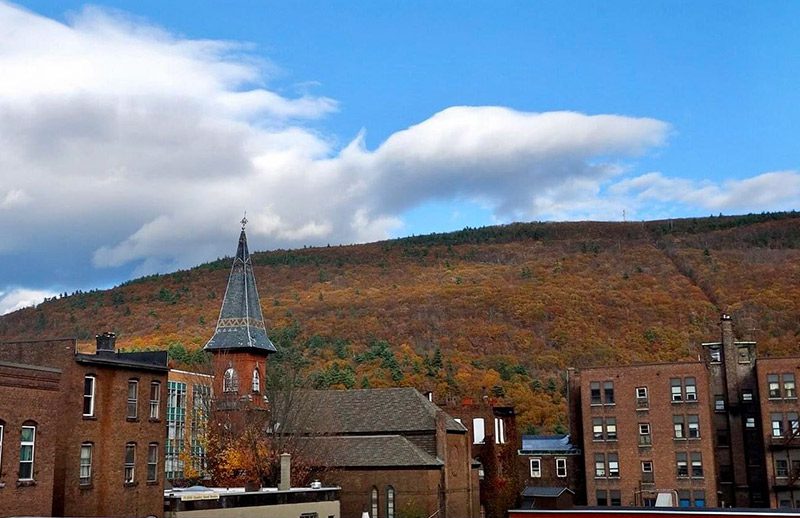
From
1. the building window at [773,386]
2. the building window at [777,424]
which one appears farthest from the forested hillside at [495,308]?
the building window at [777,424]

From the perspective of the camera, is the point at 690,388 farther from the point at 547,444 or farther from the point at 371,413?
the point at 371,413

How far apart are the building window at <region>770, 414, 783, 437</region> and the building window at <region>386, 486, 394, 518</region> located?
26.8 metres

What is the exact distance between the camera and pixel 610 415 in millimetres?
60875

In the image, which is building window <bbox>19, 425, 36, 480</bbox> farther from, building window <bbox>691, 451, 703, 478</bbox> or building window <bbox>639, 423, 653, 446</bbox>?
building window <bbox>691, 451, 703, 478</bbox>

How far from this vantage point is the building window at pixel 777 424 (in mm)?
58150

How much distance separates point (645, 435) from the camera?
59.8 meters

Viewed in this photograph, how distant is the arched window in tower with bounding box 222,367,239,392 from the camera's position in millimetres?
59438

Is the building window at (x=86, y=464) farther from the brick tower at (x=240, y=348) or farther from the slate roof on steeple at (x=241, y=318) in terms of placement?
the slate roof on steeple at (x=241, y=318)

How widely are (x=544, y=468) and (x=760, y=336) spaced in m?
52.3

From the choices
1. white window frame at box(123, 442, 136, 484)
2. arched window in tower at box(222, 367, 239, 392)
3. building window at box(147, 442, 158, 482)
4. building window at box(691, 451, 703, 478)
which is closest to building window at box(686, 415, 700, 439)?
building window at box(691, 451, 703, 478)

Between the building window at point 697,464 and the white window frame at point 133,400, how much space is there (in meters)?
38.3

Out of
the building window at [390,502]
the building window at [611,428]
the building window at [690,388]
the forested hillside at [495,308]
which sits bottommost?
the building window at [390,502]

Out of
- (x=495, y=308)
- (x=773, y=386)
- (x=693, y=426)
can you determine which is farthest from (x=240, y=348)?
(x=495, y=308)

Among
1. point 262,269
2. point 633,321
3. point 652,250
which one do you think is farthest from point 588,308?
point 262,269
